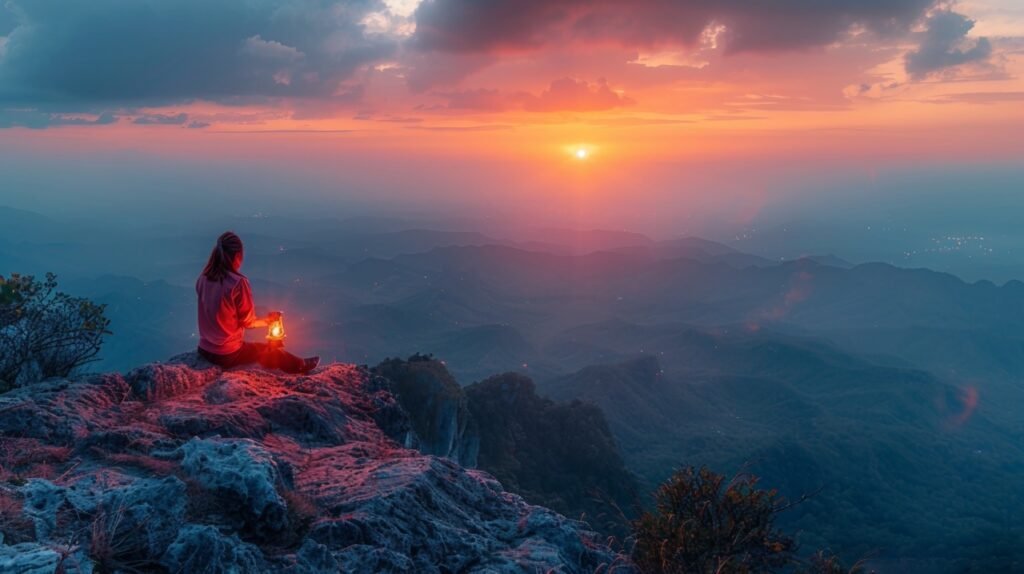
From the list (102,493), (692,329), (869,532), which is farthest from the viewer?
(692,329)

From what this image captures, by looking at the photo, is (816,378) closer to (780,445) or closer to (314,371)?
(780,445)

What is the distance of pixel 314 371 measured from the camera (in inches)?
456

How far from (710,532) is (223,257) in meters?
8.05

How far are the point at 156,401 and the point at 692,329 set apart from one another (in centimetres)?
16767

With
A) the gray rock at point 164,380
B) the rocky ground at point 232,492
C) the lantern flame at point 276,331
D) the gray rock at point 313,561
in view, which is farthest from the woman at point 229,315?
the gray rock at point 313,561

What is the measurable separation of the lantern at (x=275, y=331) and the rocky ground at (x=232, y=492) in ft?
3.20

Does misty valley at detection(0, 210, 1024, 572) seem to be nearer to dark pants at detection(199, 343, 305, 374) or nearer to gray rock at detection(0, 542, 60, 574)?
gray rock at detection(0, 542, 60, 574)

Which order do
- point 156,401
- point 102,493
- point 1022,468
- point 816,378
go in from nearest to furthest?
point 102,493 < point 156,401 < point 1022,468 < point 816,378

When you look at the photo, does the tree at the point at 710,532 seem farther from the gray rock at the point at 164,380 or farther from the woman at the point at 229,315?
the gray rock at the point at 164,380

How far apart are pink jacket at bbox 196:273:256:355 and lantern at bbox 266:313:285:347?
429 mm

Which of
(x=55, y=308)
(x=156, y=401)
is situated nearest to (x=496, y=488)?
(x=156, y=401)

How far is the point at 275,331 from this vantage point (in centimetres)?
1059

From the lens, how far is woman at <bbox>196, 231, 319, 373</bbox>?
916cm

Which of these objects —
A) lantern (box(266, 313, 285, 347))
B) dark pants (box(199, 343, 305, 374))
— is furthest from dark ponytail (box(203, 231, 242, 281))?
dark pants (box(199, 343, 305, 374))
